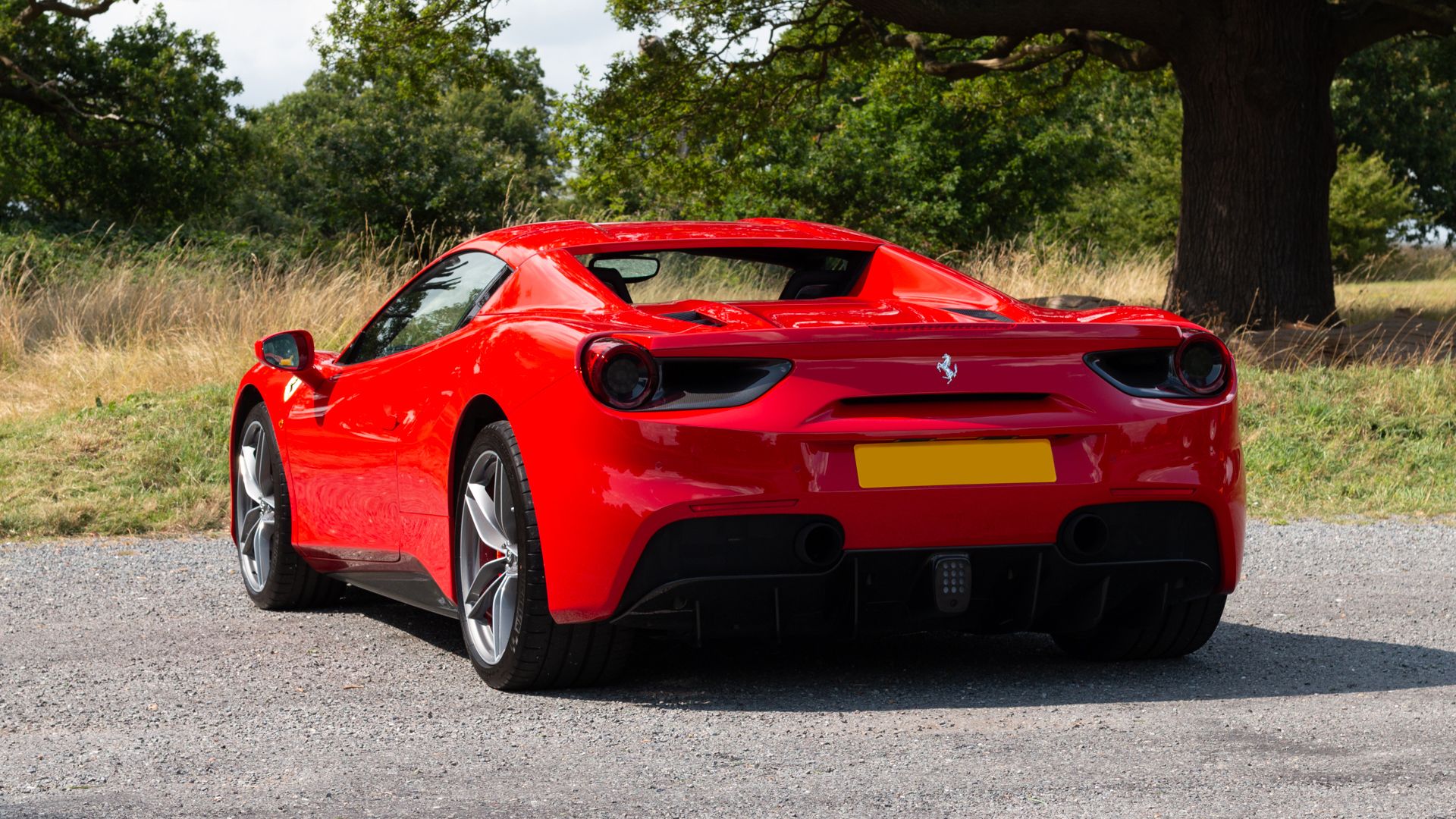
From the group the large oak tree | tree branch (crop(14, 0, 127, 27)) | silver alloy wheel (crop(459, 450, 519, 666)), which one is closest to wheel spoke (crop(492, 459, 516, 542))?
silver alloy wheel (crop(459, 450, 519, 666))

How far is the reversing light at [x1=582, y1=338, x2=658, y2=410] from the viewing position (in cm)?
385

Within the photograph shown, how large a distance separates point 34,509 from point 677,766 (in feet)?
19.7

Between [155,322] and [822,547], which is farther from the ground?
[822,547]

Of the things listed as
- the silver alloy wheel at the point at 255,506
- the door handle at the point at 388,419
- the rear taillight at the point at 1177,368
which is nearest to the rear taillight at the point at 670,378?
the rear taillight at the point at 1177,368

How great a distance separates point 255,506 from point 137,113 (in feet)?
84.4

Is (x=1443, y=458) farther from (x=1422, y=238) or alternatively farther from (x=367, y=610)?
(x=1422, y=238)

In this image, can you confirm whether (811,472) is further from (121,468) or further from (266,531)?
(121,468)

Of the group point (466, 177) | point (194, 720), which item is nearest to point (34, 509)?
point (194, 720)

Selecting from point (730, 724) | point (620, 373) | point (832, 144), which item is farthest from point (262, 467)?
point (832, 144)

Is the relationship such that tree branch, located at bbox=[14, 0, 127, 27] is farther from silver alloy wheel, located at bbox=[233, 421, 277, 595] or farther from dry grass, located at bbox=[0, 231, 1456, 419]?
silver alloy wheel, located at bbox=[233, 421, 277, 595]

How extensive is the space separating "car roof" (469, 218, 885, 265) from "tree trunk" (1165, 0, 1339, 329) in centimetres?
979

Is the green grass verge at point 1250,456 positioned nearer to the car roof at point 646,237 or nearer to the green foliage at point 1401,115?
the car roof at point 646,237

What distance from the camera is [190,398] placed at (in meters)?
10.7

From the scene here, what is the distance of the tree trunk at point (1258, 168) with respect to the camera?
14289 mm
